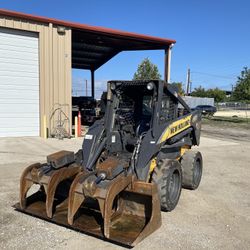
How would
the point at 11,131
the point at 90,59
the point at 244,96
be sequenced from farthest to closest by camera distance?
the point at 244,96
the point at 90,59
the point at 11,131

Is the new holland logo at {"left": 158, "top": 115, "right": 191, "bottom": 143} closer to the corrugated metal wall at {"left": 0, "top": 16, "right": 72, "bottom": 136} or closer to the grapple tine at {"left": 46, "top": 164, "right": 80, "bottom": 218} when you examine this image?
the grapple tine at {"left": 46, "top": 164, "right": 80, "bottom": 218}

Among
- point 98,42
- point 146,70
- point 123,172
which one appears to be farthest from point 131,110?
point 146,70

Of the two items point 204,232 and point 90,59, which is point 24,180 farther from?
point 90,59

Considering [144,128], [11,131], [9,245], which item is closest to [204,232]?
[144,128]

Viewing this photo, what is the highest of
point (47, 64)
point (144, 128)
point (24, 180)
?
point (47, 64)

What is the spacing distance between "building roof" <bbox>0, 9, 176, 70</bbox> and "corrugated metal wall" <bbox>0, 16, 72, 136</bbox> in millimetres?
485

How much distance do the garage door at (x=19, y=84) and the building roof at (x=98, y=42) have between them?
3.42 ft

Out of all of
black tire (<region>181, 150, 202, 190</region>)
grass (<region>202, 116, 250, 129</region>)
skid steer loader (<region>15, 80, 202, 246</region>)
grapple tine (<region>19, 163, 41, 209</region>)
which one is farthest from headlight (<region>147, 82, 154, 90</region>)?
grass (<region>202, 116, 250, 129</region>)

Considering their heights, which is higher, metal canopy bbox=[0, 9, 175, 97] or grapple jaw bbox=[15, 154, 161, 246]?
metal canopy bbox=[0, 9, 175, 97]

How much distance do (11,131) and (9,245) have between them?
10626mm

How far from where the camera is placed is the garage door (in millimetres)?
13836

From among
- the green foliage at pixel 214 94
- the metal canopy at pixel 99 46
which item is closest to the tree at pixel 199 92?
the green foliage at pixel 214 94

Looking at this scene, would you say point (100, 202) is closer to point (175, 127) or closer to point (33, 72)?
point (175, 127)

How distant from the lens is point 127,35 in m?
16.0
